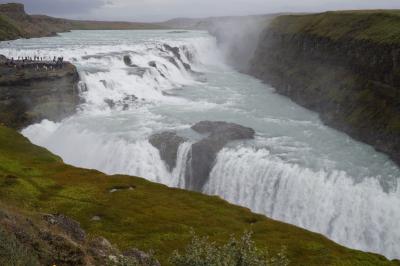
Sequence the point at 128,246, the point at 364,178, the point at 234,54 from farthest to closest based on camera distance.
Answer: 1. the point at 234,54
2. the point at 364,178
3. the point at 128,246

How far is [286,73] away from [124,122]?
3763 cm

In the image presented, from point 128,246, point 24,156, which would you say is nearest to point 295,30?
point 24,156

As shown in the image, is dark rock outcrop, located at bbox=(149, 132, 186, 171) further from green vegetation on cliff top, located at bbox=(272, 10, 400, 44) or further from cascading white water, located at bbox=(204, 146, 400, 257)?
green vegetation on cliff top, located at bbox=(272, 10, 400, 44)

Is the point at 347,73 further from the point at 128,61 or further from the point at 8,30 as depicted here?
the point at 8,30

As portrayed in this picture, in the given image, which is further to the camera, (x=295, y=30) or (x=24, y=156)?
(x=295, y=30)

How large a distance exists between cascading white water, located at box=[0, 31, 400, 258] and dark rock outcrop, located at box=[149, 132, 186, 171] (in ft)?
1.98

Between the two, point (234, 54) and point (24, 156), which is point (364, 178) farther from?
point (234, 54)

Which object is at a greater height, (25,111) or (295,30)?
(295,30)

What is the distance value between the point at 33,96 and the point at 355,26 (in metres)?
49.2

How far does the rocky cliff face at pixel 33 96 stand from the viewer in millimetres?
61875

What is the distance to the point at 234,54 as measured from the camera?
13088 cm

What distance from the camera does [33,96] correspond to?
2509 inches

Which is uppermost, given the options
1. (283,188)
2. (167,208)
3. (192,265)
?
(192,265)

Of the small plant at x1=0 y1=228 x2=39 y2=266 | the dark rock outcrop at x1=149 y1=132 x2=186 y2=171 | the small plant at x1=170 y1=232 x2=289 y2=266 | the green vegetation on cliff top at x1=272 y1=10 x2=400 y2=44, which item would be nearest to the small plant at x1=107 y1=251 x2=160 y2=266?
the small plant at x1=170 y1=232 x2=289 y2=266
